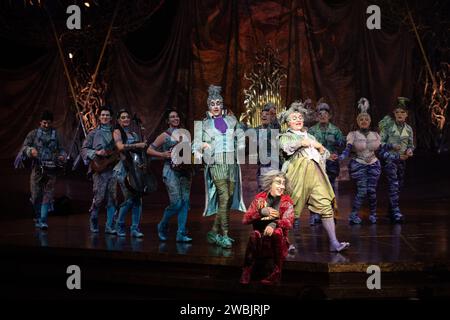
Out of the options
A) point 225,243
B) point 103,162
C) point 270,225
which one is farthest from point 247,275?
point 103,162

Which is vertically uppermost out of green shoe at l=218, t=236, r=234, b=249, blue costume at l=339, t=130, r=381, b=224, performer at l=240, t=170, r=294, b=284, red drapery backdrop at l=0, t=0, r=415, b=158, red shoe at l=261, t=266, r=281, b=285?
red drapery backdrop at l=0, t=0, r=415, b=158

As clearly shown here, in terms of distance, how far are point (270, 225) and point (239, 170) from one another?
1.55 meters

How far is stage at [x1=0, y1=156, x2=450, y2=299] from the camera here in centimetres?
701

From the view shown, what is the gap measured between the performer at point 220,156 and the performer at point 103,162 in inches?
62.7

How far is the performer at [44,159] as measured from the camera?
10109 millimetres

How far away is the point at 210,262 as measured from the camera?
7527 millimetres

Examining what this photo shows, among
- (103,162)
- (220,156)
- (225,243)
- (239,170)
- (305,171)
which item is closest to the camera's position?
(305,171)

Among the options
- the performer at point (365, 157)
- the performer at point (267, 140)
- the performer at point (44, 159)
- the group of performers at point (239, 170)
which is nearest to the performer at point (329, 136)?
the group of performers at point (239, 170)

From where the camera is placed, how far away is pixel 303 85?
14.4m

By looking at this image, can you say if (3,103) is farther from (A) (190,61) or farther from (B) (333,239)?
(B) (333,239)

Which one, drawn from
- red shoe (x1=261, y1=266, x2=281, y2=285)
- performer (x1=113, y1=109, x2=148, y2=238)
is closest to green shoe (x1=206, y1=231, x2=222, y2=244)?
performer (x1=113, y1=109, x2=148, y2=238)

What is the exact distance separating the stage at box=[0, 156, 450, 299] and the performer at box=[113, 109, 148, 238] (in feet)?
0.75

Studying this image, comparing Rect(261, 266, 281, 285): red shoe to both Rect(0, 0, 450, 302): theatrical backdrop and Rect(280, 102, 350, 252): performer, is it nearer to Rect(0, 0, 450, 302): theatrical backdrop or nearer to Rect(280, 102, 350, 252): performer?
Rect(280, 102, 350, 252): performer

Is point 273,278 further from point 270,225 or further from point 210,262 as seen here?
point 210,262
